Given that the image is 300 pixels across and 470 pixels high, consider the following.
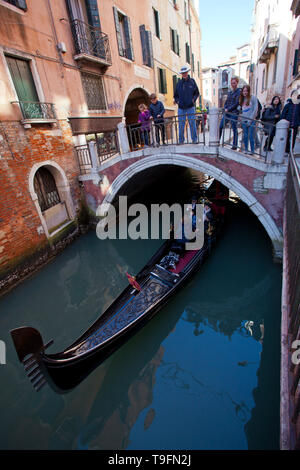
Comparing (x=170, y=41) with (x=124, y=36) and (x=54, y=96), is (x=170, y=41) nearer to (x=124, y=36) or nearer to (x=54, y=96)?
(x=124, y=36)

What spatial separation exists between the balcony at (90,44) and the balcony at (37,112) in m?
1.67

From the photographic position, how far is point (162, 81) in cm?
1021

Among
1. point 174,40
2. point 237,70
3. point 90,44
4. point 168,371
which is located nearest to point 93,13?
point 90,44

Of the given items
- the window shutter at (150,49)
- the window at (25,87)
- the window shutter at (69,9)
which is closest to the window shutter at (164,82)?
the window shutter at (150,49)

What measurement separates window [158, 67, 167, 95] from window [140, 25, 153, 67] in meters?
1.09

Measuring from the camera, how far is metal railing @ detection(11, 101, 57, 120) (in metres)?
4.50

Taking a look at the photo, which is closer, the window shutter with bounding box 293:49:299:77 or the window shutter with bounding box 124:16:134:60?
the window shutter with bounding box 293:49:299:77

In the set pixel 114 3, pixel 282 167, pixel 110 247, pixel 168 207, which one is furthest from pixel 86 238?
Result: pixel 114 3

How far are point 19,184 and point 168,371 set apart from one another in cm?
418

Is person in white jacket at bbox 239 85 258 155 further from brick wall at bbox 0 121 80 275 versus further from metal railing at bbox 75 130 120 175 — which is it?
brick wall at bbox 0 121 80 275

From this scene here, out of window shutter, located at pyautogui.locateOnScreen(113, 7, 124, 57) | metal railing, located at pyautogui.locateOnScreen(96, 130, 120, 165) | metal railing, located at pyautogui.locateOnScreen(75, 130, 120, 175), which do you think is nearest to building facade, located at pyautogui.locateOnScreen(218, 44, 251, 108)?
window shutter, located at pyautogui.locateOnScreen(113, 7, 124, 57)
